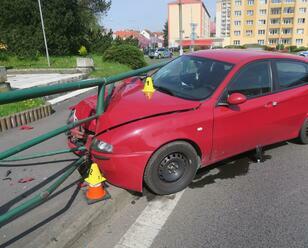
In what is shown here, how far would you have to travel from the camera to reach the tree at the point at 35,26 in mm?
25547

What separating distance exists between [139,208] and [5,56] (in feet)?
79.0

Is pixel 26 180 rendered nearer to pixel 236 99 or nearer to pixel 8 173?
pixel 8 173

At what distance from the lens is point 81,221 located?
123 inches

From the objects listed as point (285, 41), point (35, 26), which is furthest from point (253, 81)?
point (285, 41)

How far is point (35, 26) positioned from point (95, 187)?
26.7 metres

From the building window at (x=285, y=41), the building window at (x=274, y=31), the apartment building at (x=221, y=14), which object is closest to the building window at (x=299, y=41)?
the building window at (x=285, y=41)

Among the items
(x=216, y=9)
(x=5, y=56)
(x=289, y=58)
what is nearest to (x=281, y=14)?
(x=216, y=9)

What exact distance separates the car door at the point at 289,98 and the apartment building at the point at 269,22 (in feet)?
306

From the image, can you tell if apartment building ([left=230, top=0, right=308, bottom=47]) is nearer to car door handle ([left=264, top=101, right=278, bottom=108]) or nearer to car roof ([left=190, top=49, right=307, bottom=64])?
car roof ([left=190, top=49, right=307, bottom=64])

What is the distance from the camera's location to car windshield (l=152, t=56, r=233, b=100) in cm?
413

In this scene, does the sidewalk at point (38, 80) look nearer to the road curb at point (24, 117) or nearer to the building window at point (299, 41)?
the road curb at point (24, 117)

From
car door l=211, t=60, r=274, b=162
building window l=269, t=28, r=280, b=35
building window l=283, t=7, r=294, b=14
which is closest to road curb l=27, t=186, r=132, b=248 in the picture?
car door l=211, t=60, r=274, b=162

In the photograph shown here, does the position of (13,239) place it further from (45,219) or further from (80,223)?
(80,223)

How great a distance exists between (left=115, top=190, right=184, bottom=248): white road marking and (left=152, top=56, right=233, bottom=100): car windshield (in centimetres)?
135
